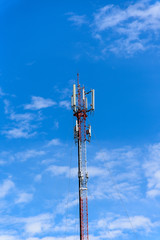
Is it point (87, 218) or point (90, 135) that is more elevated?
point (90, 135)

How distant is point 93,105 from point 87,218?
3081 centimetres

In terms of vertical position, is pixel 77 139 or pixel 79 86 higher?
pixel 79 86

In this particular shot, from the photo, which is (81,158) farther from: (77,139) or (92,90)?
(92,90)

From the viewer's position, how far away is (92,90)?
10600cm

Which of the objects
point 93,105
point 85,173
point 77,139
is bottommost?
point 85,173

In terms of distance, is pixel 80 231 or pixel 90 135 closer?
pixel 80 231

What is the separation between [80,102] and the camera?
105 meters

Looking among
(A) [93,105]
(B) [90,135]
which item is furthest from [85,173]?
(A) [93,105]

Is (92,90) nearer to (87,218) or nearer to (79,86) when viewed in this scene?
(79,86)

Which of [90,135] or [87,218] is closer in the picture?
[87,218]

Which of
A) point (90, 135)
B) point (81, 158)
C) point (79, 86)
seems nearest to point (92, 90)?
point (79, 86)

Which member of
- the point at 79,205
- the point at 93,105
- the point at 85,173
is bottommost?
the point at 79,205

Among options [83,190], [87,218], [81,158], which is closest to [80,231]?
[87,218]

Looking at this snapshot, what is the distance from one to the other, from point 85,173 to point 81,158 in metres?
4.20
